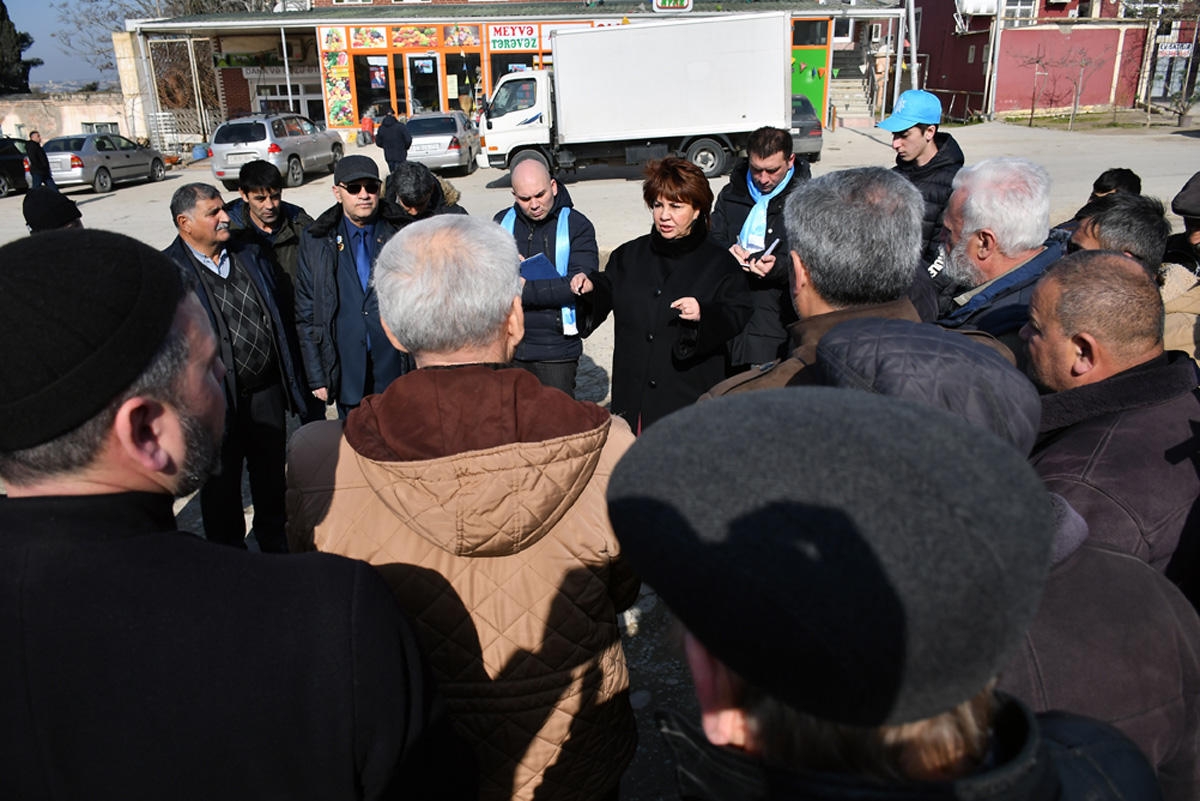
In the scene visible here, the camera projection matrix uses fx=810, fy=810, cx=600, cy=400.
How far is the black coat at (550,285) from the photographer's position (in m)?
3.94

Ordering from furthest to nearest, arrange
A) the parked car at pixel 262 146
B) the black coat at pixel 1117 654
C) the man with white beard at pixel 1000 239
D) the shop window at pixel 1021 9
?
1. the shop window at pixel 1021 9
2. the parked car at pixel 262 146
3. the man with white beard at pixel 1000 239
4. the black coat at pixel 1117 654

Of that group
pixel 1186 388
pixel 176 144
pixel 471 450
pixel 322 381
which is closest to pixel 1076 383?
pixel 1186 388

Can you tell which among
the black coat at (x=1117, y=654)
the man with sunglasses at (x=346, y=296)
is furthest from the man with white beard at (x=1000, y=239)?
the man with sunglasses at (x=346, y=296)

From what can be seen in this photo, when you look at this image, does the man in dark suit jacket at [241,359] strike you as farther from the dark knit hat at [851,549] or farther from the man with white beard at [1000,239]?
the dark knit hat at [851,549]

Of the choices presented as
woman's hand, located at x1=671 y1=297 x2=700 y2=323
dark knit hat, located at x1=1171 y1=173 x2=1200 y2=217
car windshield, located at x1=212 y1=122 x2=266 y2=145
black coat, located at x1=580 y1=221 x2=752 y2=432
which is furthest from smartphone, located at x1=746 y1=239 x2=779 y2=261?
car windshield, located at x1=212 y1=122 x2=266 y2=145

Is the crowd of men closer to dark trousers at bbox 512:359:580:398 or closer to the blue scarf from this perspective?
the blue scarf

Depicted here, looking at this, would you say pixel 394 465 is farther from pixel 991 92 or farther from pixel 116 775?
pixel 991 92

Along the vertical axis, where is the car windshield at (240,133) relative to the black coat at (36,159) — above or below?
above

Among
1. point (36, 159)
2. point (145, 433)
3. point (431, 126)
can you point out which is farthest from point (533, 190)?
point (36, 159)

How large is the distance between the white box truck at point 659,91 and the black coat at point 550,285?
14841mm

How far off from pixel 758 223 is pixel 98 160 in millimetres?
21340

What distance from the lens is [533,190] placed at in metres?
4.14

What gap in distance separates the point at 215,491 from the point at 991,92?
34248 mm

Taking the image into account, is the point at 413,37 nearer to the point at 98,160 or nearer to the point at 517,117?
the point at 98,160
